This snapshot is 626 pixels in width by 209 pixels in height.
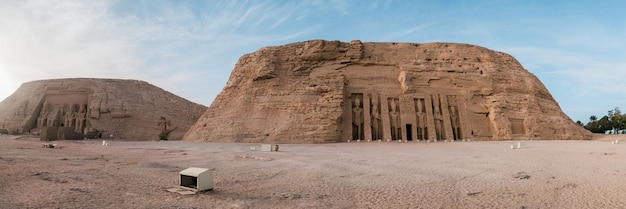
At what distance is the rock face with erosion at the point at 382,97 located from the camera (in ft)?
76.0

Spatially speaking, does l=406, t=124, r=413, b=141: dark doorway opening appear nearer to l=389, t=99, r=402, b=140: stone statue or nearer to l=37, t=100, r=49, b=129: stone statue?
l=389, t=99, r=402, b=140: stone statue

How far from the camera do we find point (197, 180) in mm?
5574

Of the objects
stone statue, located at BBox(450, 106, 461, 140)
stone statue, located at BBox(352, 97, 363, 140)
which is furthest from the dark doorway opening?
stone statue, located at BBox(352, 97, 363, 140)

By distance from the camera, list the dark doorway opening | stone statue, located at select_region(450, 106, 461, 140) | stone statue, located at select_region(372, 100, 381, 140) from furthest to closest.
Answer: stone statue, located at select_region(450, 106, 461, 140) → the dark doorway opening → stone statue, located at select_region(372, 100, 381, 140)

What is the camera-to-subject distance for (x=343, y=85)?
2411cm

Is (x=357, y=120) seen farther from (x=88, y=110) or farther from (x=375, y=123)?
(x=88, y=110)

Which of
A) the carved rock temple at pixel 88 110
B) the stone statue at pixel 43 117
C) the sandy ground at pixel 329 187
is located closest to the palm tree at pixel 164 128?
the carved rock temple at pixel 88 110

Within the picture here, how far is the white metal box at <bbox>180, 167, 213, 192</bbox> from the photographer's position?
5.58 metres

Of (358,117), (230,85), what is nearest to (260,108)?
(230,85)

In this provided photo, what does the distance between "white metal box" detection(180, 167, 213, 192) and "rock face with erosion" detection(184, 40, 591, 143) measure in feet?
51.9

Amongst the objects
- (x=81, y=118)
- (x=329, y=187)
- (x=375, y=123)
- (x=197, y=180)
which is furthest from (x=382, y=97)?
(x=81, y=118)

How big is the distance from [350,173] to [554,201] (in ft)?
12.3

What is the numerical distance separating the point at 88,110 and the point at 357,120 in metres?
27.3

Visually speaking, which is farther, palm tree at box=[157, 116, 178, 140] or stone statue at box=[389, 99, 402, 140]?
palm tree at box=[157, 116, 178, 140]
